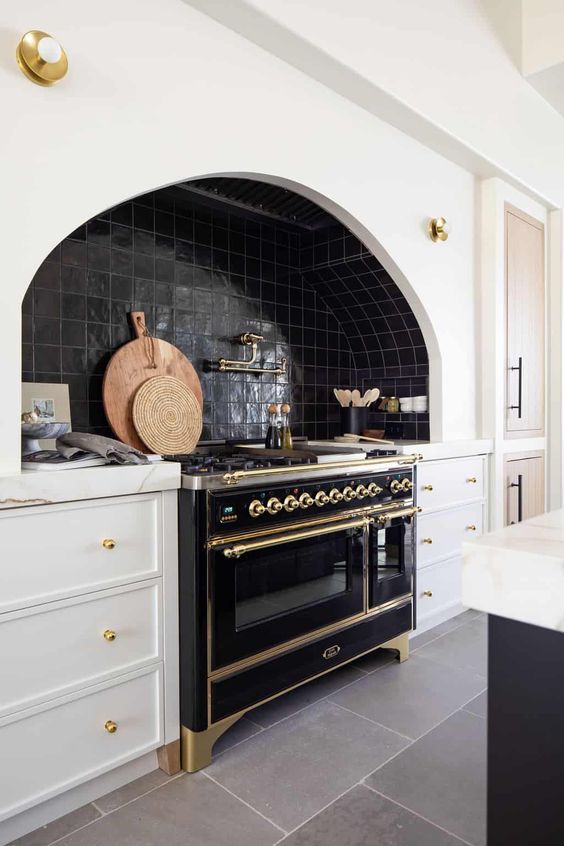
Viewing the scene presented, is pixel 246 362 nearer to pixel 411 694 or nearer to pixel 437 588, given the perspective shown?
pixel 437 588

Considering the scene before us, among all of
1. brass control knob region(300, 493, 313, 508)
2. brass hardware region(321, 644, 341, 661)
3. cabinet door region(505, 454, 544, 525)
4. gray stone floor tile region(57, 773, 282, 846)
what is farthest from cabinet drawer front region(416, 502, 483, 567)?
gray stone floor tile region(57, 773, 282, 846)

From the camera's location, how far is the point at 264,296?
3.17 meters

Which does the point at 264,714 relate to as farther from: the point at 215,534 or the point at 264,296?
the point at 264,296

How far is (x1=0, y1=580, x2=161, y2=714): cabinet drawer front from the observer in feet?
5.08

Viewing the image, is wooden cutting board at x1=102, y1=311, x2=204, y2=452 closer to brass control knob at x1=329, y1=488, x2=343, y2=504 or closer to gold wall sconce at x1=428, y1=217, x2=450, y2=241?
brass control knob at x1=329, y1=488, x2=343, y2=504

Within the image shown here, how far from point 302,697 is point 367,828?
30.3 inches

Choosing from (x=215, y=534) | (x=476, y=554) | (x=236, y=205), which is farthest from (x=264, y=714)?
(x=236, y=205)

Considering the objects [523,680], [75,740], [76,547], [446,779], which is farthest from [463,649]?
[523,680]

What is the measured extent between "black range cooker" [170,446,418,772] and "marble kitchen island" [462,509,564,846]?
1162 millimetres

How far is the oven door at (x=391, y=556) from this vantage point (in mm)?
2521

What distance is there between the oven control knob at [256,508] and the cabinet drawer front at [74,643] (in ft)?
1.25

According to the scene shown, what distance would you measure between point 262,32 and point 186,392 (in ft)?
4.65

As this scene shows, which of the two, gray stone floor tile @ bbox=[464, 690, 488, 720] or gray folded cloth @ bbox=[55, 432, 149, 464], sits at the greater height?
gray folded cloth @ bbox=[55, 432, 149, 464]

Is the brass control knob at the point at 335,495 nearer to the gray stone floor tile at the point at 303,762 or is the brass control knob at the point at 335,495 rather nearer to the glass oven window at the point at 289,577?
the glass oven window at the point at 289,577
